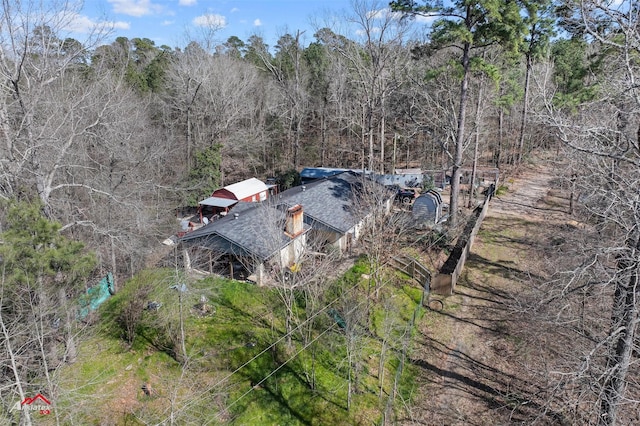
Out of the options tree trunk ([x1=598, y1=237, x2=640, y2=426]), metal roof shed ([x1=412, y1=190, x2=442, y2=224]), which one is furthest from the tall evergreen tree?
tree trunk ([x1=598, y1=237, x2=640, y2=426])

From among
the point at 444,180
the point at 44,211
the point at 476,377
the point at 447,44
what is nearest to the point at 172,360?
the point at 44,211

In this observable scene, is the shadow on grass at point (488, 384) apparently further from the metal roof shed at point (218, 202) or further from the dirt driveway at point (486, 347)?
the metal roof shed at point (218, 202)

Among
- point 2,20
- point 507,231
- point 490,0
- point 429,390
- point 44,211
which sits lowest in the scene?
point 429,390

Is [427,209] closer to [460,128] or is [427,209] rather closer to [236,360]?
[460,128]

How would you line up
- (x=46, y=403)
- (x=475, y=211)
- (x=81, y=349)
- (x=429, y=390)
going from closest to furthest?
(x=46, y=403), (x=429, y=390), (x=81, y=349), (x=475, y=211)

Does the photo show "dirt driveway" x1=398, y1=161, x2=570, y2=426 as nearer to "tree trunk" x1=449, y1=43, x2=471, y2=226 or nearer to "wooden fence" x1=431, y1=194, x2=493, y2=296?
"wooden fence" x1=431, y1=194, x2=493, y2=296

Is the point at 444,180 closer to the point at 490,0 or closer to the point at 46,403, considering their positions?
the point at 490,0

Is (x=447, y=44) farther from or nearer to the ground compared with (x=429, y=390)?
farther from the ground

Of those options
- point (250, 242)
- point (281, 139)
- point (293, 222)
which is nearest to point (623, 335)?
point (250, 242)

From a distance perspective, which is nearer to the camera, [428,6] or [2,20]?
[2,20]
